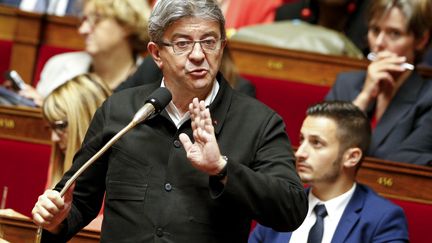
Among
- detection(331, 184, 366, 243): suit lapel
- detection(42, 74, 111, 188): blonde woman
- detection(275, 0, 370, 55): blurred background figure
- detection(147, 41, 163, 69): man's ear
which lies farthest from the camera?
detection(275, 0, 370, 55): blurred background figure

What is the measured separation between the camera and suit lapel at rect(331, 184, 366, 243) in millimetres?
1543

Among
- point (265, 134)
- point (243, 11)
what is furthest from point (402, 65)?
point (265, 134)

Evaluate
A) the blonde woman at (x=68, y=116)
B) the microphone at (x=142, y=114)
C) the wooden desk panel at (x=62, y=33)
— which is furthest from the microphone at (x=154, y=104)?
the wooden desk panel at (x=62, y=33)

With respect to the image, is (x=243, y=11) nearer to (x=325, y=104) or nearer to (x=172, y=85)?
(x=325, y=104)

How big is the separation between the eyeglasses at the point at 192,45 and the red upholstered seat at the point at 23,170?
0.88m

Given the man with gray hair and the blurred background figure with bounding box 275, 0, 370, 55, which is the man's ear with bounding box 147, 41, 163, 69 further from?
the blurred background figure with bounding box 275, 0, 370, 55

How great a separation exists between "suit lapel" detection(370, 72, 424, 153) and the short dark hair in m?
0.15

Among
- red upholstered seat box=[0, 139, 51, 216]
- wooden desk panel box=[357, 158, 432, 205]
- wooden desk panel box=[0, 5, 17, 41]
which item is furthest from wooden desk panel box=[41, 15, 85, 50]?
wooden desk panel box=[357, 158, 432, 205]

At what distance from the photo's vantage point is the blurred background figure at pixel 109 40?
2256 millimetres

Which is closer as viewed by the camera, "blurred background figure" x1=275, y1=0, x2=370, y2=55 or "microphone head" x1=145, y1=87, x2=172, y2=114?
"microphone head" x1=145, y1=87, x2=172, y2=114

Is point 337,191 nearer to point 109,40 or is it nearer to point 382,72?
point 382,72

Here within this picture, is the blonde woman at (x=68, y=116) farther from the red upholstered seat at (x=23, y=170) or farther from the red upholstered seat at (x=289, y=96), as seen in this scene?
the red upholstered seat at (x=289, y=96)

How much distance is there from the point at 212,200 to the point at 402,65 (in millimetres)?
975

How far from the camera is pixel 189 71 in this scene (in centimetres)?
110
